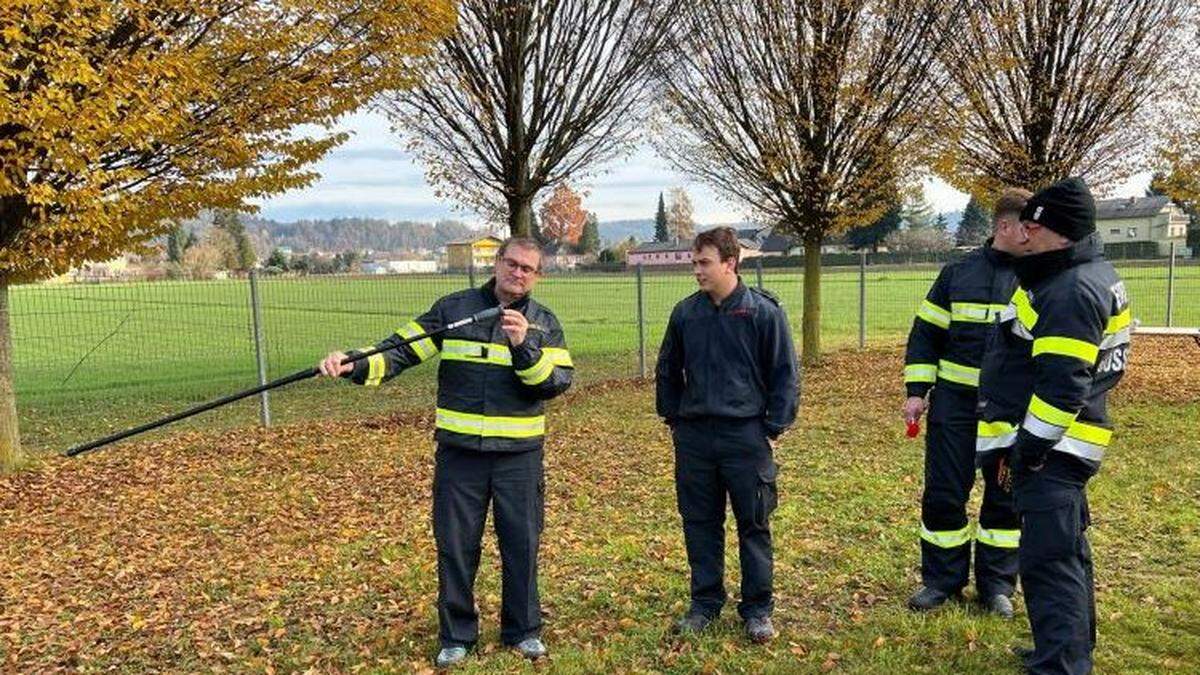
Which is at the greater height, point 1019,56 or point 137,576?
point 1019,56

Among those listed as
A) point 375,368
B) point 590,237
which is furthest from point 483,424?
point 590,237

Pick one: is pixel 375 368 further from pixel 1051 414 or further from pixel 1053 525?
pixel 1053 525

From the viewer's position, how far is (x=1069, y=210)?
3.41 metres

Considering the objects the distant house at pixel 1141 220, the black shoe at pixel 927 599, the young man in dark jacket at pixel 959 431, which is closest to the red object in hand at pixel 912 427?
the young man in dark jacket at pixel 959 431

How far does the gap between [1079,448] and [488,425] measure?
250 cm

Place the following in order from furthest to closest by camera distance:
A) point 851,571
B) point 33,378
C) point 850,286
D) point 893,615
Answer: point 850,286, point 33,378, point 851,571, point 893,615

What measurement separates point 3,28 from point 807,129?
31.5ft

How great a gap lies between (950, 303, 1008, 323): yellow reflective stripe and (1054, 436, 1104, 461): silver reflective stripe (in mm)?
1100

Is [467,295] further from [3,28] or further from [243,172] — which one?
[243,172]

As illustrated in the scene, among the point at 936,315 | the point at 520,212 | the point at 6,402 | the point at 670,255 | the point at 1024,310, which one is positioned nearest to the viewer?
the point at 1024,310

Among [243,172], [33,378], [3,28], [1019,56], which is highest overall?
[1019,56]

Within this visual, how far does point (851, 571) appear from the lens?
16.5ft

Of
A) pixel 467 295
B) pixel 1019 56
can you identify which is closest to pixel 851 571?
pixel 467 295

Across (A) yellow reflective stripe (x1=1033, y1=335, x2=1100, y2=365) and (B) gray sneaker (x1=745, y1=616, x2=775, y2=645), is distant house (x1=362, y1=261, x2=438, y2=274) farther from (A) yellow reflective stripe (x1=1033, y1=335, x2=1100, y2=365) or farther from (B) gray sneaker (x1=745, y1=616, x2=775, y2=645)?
(A) yellow reflective stripe (x1=1033, y1=335, x2=1100, y2=365)
